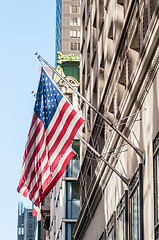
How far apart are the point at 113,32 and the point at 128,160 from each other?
8.16m

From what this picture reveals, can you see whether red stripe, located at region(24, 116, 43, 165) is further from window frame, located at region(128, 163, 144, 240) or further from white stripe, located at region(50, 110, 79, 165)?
window frame, located at region(128, 163, 144, 240)

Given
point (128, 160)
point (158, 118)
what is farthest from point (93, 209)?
point (158, 118)

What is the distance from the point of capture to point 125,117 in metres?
27.1

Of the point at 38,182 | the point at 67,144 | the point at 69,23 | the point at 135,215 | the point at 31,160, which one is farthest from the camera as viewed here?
the point at 69,23

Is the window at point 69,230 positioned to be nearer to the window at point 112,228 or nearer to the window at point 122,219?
the window at point 112,228

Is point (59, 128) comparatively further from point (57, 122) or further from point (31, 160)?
point (31, 160)

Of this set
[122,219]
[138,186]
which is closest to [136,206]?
[138,186]

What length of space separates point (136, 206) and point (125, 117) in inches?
143

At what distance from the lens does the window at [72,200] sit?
62984mm

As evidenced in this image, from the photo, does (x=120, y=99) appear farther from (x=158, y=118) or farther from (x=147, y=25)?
(x=158, y=118)

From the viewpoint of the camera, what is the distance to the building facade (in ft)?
74.6

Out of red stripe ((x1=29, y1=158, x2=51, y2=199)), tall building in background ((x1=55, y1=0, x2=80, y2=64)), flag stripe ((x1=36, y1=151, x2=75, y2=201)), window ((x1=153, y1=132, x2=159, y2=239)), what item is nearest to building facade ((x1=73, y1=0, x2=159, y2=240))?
window ((x1=153, y1=132, x2=159, y2=239))

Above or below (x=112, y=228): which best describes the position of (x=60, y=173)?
above

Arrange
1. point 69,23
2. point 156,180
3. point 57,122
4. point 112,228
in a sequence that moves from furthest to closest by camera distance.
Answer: point 69,23 < point 112,228 < point 57,122 < point 156,180
